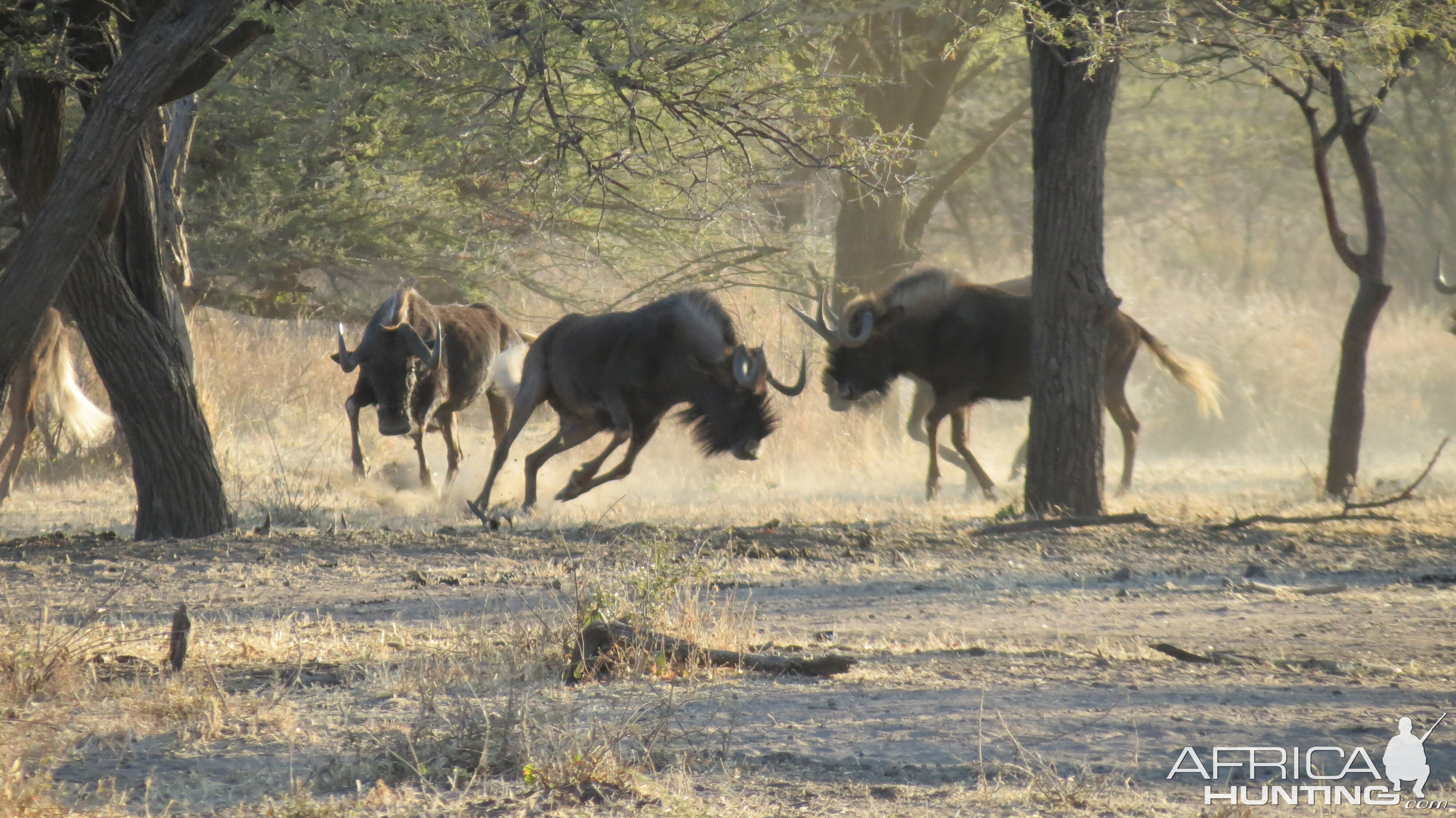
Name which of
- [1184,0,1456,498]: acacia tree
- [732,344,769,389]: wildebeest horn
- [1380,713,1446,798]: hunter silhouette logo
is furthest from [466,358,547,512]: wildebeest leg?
[1380,713,1446,798]: hunter silhouette logo

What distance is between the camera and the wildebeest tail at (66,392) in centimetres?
1240

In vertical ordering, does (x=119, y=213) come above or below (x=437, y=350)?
above

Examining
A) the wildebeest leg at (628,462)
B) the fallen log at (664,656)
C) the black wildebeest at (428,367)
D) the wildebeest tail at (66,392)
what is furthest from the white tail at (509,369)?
the fallen log at (664,656)

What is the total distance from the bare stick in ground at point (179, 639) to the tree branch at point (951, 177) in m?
14.5

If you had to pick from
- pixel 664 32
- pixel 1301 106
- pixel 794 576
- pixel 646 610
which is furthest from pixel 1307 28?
pixel 646 610

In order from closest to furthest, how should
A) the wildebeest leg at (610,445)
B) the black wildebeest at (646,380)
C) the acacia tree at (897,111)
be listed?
the wildebeest leg at (610,445) < the black wildebeest at (646,380) < the acacia tree at (897,111)

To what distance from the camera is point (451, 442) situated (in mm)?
14570

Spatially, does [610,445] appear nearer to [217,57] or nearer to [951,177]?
[217,57]

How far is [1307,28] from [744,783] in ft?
26.3

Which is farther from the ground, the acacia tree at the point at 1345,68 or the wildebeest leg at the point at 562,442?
the acacia tree at the point at 1345,68

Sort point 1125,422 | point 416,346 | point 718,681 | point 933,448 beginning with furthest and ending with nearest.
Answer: point 1125,422, point 933,448, point 416,346, point 718,681

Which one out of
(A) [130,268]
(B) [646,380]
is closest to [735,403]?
(B) [646,380]

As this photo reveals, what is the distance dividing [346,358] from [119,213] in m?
4.11

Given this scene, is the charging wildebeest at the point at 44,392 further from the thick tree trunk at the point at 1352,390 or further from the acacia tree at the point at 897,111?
the thick tree trunk at the point at 1352,390
